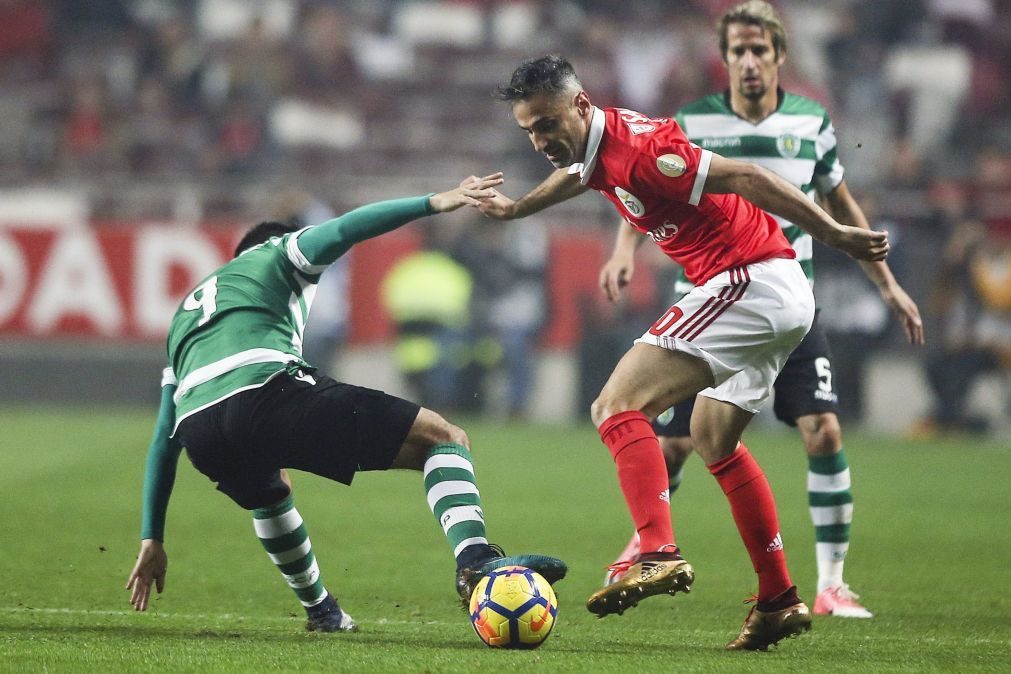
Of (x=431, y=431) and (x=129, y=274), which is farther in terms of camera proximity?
(x=129, y=274)

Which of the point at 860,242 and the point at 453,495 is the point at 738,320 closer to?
the point at 860,242

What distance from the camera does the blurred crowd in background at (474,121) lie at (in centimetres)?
1448

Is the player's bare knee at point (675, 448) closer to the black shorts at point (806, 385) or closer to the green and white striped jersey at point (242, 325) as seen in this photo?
the black shorts at point (806, 385)

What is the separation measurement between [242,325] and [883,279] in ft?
8.60

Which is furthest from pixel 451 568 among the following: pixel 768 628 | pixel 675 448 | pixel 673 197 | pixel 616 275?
pixel 673 197

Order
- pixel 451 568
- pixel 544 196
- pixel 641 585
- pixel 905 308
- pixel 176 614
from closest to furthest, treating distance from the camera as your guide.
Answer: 1. pixel 641 585
2. pixel 544 196
3. pixel 176 614
4. pixel 905 308
5. pixel 451 568

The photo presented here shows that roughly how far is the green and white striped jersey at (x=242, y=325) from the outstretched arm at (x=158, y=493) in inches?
5.4

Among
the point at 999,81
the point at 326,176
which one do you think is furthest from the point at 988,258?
the point at 326,176

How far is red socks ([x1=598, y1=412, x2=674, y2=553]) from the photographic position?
4559 mm

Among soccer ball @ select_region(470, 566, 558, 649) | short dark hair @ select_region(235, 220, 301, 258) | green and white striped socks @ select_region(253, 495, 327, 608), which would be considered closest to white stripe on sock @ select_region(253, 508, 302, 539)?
green and white striped socks @ select_region(253, 495, 327, 608)

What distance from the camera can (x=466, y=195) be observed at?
4.92 metres

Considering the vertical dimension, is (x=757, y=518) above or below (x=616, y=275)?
below

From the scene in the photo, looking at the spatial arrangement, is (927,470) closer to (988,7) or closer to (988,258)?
(988,258)

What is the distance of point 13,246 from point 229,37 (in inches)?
223
